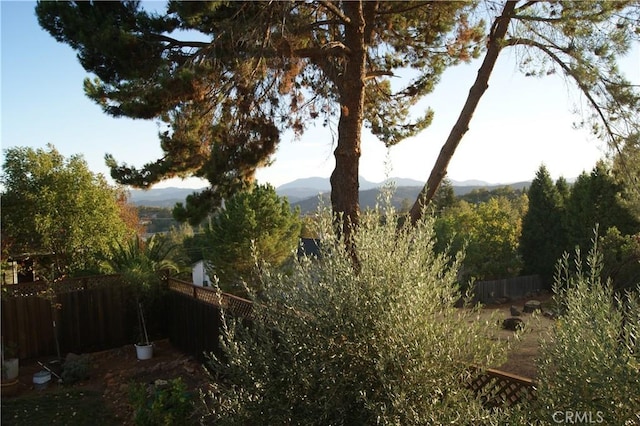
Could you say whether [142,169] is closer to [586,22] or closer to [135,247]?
[135,247]

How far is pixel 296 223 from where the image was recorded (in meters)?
14.5

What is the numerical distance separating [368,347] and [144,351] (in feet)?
20.2

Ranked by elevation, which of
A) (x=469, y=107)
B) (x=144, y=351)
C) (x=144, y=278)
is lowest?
(x=144, y=351)

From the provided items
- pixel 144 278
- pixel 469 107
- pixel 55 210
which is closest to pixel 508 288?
pixel 469 107

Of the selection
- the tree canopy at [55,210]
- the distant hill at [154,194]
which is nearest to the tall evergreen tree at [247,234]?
the distant hill at [154,194]

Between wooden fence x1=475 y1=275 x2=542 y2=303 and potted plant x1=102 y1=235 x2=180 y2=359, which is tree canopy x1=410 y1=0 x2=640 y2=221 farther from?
wooden fence x1=475 y1=275 x2=542 y2=303

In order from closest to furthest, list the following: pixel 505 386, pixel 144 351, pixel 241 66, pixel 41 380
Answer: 1. pixel 505 386
2. pixel 241 66
3. pixel 41 380
4. pixel 144 351

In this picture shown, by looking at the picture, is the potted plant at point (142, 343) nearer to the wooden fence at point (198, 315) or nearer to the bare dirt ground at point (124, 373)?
the bare dirt ground at point (124, 373)

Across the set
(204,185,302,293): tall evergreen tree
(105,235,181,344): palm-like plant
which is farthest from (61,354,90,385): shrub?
(204,185,302,293): tall evergreen tree

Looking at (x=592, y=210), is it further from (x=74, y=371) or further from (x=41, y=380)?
(x=41, y=380)

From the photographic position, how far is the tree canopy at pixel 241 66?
15.5 ft

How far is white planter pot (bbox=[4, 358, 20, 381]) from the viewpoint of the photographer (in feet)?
21.3

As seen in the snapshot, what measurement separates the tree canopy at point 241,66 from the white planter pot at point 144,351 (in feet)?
10.6

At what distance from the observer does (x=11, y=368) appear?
258 inches
